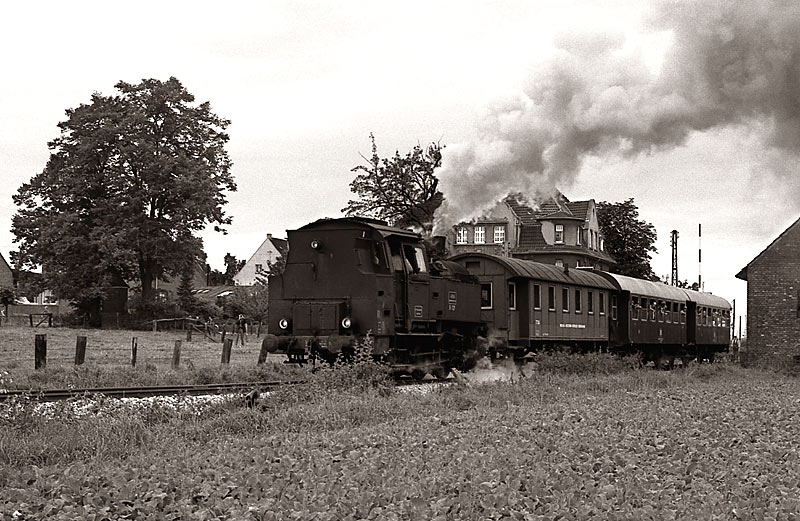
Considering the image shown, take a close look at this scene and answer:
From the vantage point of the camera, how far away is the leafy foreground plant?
744 centimetres

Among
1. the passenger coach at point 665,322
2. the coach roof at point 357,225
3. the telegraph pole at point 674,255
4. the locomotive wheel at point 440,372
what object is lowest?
the locomotive wheel at point 440,372

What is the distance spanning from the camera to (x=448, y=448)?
33.1ft

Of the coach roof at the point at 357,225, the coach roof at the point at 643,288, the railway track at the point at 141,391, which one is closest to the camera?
the railway track at the point at 141,391

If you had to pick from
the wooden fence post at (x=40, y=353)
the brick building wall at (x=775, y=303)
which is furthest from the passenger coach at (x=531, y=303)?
the wooden fence post at (x=40, y=353)

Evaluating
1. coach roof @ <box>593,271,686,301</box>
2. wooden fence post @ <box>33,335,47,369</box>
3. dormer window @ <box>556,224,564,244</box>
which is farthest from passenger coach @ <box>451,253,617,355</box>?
dormer window @ <box>556,224,564,244</box>

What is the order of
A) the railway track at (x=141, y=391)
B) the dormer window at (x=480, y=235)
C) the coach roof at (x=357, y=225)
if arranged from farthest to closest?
the dormer window at (x=480, y=235), the coach roof at (x=357, y=225), the railway track at (x=141, y=391)

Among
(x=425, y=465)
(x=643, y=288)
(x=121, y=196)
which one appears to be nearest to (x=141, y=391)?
(x=425, y=465)

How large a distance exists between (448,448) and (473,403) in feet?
17.1

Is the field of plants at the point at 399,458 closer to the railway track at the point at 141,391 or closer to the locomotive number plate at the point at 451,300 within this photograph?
the railway track at the point at 141,391

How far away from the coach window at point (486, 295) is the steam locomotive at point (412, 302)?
0.02m

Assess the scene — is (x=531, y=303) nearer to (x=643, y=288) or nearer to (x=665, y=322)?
(x=643, y=288)

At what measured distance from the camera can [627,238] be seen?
2926 inches

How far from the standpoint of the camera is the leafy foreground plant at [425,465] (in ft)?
24.4

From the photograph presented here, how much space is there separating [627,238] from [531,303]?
50.9 metres
